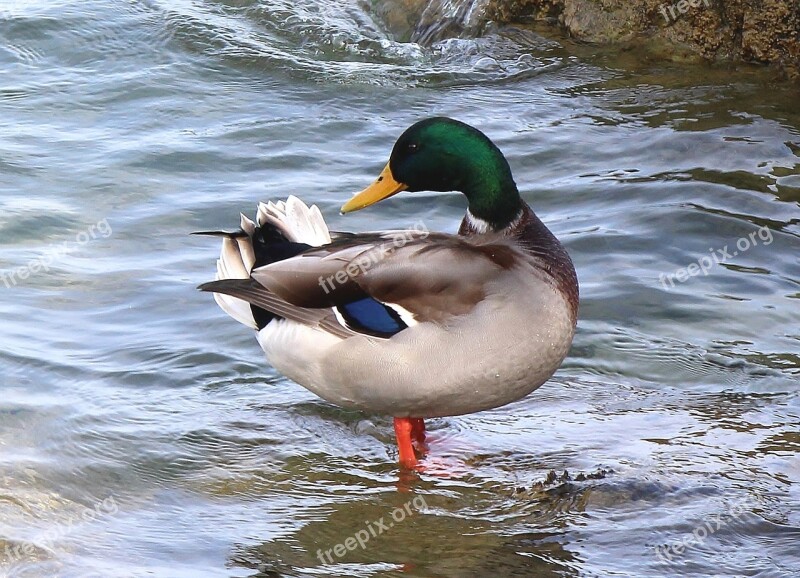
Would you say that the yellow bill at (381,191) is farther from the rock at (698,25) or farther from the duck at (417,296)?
the rock at (698,25)

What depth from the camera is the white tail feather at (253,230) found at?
5.05m

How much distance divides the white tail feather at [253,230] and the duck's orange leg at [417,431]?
78 cm

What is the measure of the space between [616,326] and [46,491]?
2827 mm

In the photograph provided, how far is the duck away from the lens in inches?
180

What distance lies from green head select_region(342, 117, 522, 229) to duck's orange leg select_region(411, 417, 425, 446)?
2.93 ft

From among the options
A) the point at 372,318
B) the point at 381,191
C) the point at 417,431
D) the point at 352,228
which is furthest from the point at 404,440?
the point at 352,228

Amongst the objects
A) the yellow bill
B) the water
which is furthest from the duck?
the water

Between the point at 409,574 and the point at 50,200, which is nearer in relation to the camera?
the point at 409,574

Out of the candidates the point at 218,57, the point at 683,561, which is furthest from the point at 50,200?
the point at 683,561

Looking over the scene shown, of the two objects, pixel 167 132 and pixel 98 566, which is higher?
pixel 167 132

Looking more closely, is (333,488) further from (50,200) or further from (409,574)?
(50,200)

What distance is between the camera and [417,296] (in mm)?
4664

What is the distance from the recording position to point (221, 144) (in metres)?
8.56

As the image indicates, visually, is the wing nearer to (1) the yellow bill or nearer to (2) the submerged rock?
(1) the yellow bill
